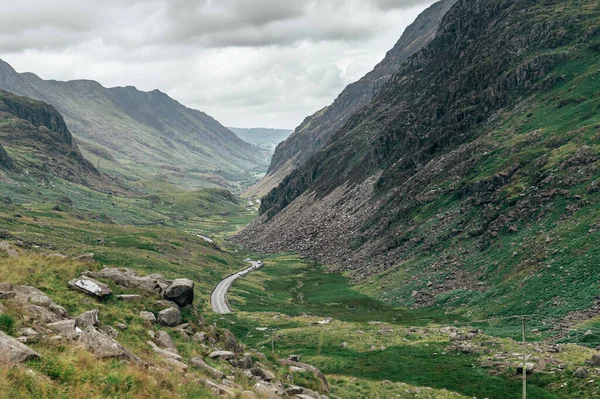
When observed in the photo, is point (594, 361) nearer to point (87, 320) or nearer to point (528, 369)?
point (528, 369)

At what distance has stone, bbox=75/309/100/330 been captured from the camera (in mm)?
24081

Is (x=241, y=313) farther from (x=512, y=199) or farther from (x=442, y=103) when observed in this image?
(x=442, y=103)

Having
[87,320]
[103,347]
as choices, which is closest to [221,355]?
[87,320]

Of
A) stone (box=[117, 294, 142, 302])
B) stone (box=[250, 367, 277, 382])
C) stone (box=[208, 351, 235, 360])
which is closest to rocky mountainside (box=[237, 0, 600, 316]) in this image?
stone (box=[250, 367, 277, 382])

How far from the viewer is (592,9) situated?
156000 millimetres

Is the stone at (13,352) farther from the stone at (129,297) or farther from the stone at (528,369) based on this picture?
the stone at (528,369)

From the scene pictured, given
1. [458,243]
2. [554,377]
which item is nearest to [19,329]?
[554,377]

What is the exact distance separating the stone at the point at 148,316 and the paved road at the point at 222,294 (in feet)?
216

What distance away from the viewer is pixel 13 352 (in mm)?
16500

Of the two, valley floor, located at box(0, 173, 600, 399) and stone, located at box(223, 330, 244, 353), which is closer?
valley floor, located at box(0, 173, 600, 399)

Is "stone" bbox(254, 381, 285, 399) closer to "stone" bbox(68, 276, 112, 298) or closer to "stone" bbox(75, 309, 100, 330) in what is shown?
"stone" bbox(75, 309, 100, 330)

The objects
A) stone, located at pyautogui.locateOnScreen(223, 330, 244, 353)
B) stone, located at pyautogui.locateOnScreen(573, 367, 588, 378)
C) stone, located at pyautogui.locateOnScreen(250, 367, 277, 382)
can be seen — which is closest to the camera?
stone, located at pyautogui.locateOnScreen(250, 367, 277, 382)

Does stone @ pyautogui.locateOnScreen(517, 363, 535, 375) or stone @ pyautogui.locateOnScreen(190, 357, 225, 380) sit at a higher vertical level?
stone @ pyautogui.locateOnScreen(190, 357, 225, 380)

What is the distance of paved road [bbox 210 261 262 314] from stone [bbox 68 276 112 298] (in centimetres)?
6595
